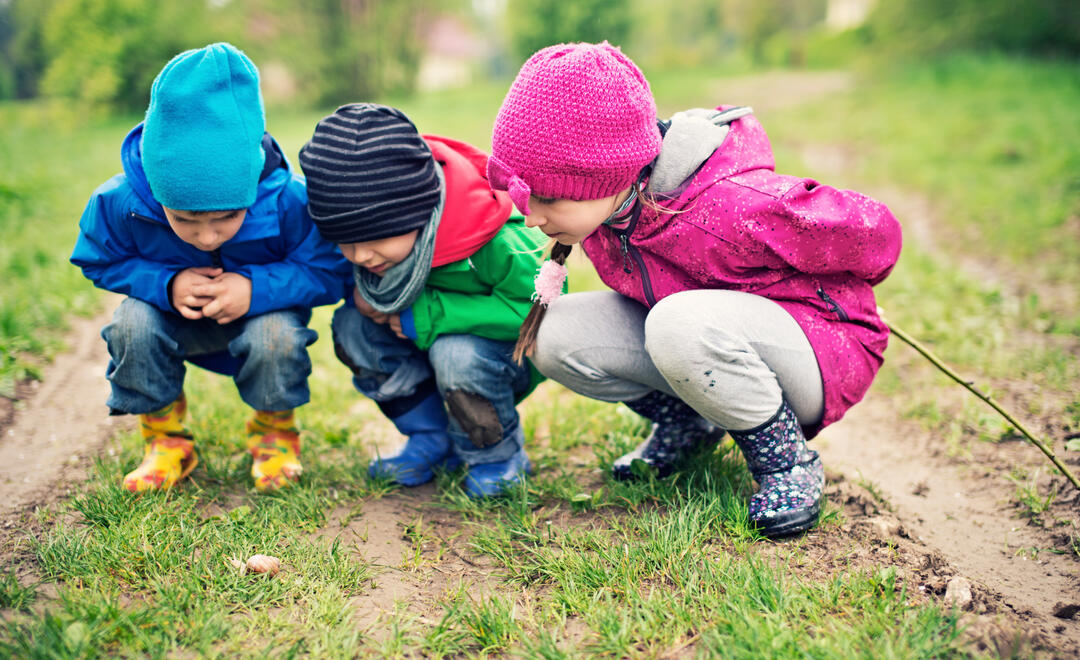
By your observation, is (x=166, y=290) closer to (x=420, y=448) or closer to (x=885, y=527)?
(x=420, y=448)

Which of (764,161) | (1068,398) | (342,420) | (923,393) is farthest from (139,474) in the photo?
(1068,398)

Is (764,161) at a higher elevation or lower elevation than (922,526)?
higher

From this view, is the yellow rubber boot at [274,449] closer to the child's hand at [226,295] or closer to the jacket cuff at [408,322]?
the child's hand at [226,295]

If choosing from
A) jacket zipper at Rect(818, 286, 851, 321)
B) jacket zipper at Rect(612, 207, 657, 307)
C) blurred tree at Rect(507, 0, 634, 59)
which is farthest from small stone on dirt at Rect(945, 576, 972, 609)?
blurred tree at Rect(507, 0, 634, 59)

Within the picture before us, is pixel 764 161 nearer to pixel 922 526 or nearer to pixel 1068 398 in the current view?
pixel 922 526

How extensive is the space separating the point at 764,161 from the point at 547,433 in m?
1.29

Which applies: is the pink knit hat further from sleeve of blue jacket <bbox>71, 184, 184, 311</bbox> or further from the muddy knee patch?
sleeve of blue jacket <bbox>71, 184, 184, 311</bbox>

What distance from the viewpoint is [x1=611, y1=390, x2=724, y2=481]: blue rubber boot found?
7.70 ft

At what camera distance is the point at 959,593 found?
1738 mm

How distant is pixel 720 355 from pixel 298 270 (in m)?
1.26

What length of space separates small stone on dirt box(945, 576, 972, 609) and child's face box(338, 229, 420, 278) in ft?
5.17

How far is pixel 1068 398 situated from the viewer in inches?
108

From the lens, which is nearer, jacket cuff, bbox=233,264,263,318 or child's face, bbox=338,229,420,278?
child's face, bbox=338,229,420,278

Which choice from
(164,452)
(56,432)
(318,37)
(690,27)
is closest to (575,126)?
(164,452)
